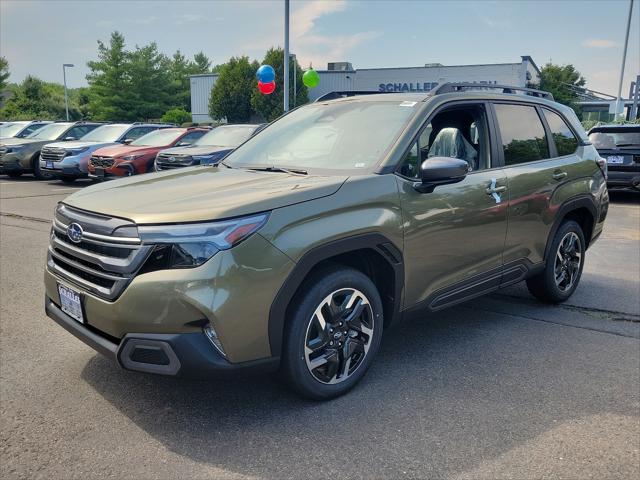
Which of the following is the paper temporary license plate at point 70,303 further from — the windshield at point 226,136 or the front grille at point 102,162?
the front grille at point 102,162

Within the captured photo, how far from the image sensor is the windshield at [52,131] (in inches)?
693

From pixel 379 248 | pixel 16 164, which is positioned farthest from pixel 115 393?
pixel 16 164

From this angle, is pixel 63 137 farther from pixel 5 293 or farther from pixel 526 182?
pixel 526 182

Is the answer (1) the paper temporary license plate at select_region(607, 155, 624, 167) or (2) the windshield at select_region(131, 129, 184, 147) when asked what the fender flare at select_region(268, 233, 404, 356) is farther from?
(2) the windshield at select_region(131, 129, 184, 147)

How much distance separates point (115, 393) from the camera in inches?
130

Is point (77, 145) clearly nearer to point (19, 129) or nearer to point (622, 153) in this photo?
point (19, 129)

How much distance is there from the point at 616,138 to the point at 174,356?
12.2 metres

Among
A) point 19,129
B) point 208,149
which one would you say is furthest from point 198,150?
point 19,129

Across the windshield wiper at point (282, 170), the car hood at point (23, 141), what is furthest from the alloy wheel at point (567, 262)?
the car hood at point (23, 141)

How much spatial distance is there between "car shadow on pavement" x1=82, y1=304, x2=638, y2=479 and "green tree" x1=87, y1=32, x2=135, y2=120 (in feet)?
196

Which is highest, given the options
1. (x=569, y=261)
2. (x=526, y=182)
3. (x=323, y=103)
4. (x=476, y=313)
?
(x=323, y=103)

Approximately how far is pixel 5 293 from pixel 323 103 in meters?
3.48

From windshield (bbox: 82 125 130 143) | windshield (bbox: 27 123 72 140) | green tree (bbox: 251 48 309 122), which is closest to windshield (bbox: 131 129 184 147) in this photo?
windshield (bbox: 82 125 130 143)

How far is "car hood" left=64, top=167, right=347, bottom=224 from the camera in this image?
9.05 ft
